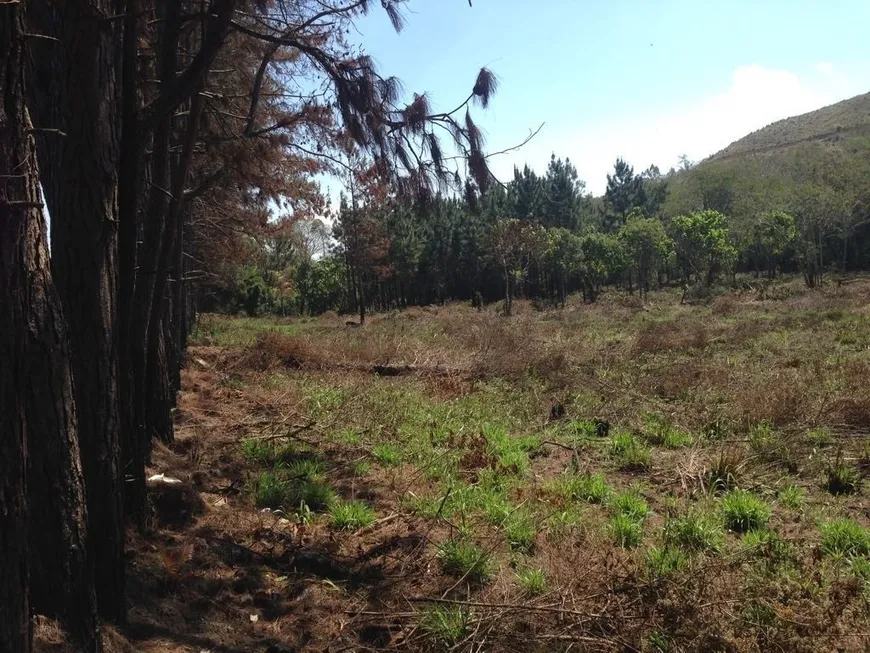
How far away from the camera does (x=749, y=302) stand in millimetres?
27422

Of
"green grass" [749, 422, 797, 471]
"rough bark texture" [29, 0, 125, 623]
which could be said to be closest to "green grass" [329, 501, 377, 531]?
"rough bark texture" [29, 0, 125, 623]

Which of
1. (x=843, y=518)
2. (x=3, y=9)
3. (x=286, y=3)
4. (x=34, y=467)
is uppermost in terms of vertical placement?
(x=286, y=3)

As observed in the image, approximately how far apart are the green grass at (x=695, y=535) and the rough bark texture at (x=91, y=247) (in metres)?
3.56

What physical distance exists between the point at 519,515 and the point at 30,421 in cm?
363

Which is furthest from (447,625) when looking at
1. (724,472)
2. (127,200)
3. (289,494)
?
(724,472)

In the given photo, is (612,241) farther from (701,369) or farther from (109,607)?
(109,607)

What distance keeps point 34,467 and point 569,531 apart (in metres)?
3.58

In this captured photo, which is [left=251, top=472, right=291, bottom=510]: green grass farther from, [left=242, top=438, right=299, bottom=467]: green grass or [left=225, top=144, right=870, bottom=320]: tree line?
[left=225, top=144, right=870, bottom=320]: tree line

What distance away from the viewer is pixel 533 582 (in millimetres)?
3828

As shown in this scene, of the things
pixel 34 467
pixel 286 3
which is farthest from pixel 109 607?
pixel 286 3

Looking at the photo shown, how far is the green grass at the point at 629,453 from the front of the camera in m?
6.57

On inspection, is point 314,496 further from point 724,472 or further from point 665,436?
point 665,436

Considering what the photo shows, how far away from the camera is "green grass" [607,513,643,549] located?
455cm

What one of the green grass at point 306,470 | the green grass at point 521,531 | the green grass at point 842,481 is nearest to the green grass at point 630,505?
the green grass at point 521,531
